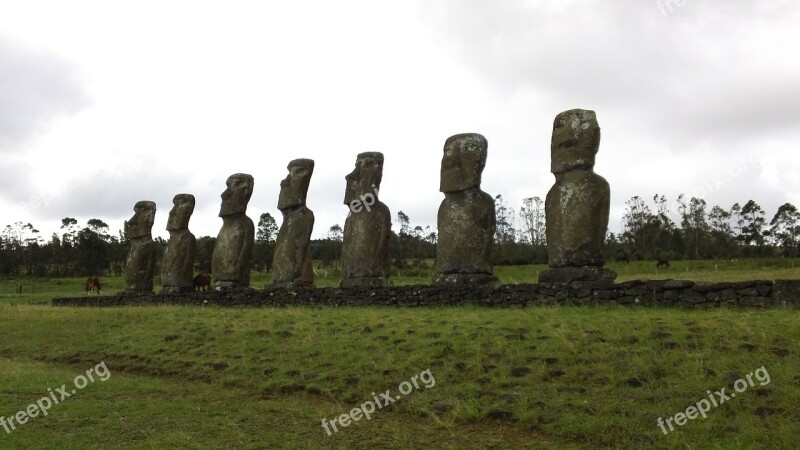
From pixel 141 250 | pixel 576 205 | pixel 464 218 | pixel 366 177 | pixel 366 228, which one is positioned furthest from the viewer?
pixel 141 250

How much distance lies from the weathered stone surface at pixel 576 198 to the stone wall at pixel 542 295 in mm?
879

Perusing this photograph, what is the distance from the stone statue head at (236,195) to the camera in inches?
714

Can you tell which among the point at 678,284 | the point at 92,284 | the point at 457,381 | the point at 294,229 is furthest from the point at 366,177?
the point at 92,284

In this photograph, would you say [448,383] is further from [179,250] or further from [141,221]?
[141,221]

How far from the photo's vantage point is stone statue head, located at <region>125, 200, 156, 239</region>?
68.9ft

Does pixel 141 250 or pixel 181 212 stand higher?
pixel 181 212

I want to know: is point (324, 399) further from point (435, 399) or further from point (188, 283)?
point (188, 283)

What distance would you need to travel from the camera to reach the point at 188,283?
19062 millimetres

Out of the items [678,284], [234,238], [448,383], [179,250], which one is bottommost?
[448,383]

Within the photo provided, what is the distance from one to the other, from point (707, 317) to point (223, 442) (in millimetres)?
6257

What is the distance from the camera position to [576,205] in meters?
12.1

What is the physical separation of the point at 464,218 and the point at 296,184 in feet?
17.2

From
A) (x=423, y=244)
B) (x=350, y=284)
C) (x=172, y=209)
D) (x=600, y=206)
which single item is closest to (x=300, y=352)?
(x=350, y=284)

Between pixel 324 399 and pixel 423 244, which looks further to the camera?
pixel 423 244
